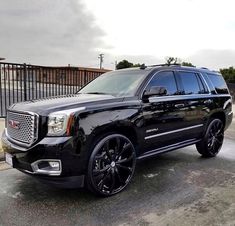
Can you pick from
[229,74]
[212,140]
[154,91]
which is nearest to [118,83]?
[154,91]

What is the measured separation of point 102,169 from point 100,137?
43cm

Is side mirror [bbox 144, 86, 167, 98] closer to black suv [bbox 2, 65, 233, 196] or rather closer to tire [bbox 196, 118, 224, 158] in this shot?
black suv [bbox 2, 65, 233, 196]

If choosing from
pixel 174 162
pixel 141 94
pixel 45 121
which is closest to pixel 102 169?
pixel 45 121

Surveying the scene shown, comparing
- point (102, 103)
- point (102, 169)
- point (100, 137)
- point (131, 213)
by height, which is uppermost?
point (102, 103)

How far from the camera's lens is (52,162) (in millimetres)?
4090

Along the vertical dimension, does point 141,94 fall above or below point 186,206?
above

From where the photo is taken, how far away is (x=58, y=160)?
13.3 feet

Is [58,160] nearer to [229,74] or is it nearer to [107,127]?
[107,127]

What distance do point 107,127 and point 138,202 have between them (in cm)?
108

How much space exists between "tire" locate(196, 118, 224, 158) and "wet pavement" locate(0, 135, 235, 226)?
0.88m

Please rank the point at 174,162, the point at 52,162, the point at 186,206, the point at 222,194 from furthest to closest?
1. the point at 174,162
2. the point at 222,194
3. the point at 186,206
4. the point at 52,162

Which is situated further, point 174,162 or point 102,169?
point 174,162

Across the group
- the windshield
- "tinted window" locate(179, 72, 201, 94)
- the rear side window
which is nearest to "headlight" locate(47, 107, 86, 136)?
the windshield

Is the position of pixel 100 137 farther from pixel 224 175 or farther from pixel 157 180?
pixel 224 175
